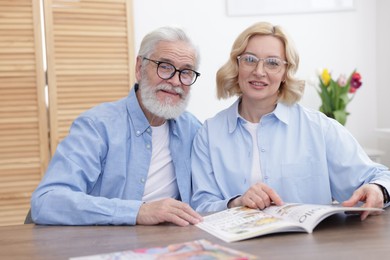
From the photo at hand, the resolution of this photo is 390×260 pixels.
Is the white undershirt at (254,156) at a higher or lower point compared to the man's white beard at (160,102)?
lower

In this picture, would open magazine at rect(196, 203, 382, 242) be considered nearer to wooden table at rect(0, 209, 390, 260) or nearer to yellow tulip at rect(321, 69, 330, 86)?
wooden table at rect(0, 209, 390, 260)

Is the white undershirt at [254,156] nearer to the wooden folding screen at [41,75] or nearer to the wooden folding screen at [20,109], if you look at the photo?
the wooden folding screen at [41,75]

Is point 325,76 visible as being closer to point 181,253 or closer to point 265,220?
point 265,220

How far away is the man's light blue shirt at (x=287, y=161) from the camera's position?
1.77 meters

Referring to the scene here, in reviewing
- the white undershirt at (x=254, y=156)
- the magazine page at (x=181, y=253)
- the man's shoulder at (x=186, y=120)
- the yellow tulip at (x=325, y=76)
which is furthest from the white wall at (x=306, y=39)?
the magazine page at (x=181, y=253)

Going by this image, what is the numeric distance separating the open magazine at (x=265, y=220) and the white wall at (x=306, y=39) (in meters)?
2.21

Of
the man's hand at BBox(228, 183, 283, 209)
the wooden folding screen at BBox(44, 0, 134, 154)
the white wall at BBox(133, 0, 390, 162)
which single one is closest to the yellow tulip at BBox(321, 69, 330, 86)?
the white wall at BBox(133, 0, 390, 162)

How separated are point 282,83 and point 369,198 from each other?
724 mm

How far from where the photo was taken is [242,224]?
124cm

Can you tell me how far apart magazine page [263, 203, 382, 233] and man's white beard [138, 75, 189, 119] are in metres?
0.66

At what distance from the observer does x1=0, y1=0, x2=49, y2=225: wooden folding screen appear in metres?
2.95

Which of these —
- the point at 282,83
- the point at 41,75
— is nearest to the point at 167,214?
the point at 282,83

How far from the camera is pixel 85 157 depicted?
165 centimetres

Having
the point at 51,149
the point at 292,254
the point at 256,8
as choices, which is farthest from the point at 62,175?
the point at 256,8
